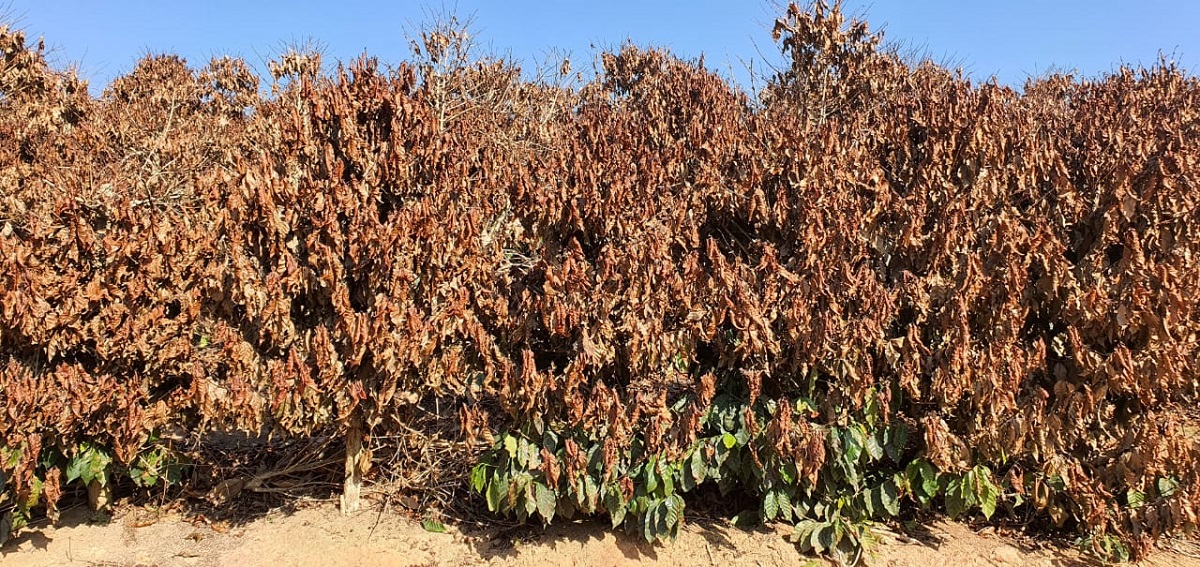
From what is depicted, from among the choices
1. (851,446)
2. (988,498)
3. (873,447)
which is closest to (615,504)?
(851,446)

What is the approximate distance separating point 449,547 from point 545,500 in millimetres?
640

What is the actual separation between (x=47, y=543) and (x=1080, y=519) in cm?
508

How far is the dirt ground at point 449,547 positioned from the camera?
3703 mm

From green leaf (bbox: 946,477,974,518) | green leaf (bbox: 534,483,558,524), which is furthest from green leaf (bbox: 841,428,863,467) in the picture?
green leaf (bbox: 534,483,558,524)

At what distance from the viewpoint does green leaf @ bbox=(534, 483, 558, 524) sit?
11.8 feet

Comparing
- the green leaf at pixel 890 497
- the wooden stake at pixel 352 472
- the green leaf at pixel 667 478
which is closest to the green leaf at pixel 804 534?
the green leaf at pixel 890 497

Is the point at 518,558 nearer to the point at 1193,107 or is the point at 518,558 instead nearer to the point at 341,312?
the point at 341,312

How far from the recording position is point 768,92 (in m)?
7.75

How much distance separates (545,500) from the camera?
360cm

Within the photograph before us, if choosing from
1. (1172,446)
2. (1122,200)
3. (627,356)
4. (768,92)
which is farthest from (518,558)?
(768,92)

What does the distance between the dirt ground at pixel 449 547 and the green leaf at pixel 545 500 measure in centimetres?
Result: 28

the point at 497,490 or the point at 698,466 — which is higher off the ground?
the point at 698,466

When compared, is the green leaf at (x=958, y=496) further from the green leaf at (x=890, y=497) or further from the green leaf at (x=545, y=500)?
the green leaf at (x=545, y=500)

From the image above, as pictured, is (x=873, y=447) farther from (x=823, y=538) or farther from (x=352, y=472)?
(x=352, y=472)
